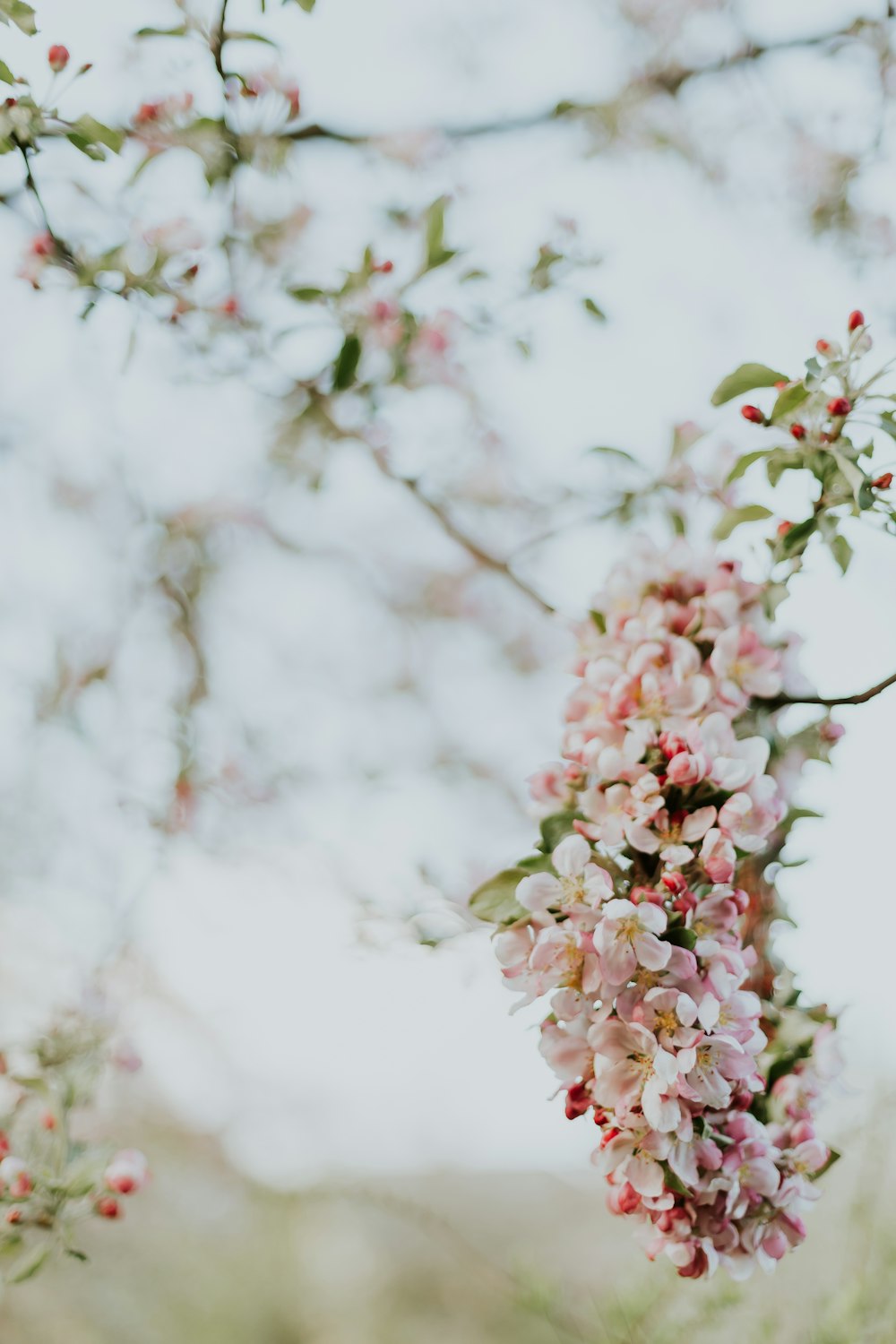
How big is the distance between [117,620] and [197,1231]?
180cm

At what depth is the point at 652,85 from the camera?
1.95 meters

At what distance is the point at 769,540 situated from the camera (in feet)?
2.65

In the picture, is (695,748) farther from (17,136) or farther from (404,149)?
(404,149)

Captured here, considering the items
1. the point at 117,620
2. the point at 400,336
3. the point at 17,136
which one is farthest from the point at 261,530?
the point at 17,136

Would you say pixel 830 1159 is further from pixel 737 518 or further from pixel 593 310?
pixel 593 310

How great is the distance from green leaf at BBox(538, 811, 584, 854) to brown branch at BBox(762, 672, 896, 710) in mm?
181

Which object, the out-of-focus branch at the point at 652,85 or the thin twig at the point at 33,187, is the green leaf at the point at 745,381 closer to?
the thin twig at the point at 33,187

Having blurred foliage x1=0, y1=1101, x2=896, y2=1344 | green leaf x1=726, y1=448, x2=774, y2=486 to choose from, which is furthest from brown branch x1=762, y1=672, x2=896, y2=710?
blurred foliage x1=0, y1=1101, x2=896, y2=1344

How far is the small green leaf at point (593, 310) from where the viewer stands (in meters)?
1.29

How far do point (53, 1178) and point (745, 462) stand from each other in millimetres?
841

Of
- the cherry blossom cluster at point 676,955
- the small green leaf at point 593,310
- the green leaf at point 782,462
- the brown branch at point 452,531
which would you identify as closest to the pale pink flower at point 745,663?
the cherry blossom cluster at point 676,955

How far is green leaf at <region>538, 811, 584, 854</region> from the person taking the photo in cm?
72

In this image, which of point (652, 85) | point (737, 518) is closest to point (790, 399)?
point (737, 518)

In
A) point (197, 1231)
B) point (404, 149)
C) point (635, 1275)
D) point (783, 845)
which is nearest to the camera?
point (783, 845)
